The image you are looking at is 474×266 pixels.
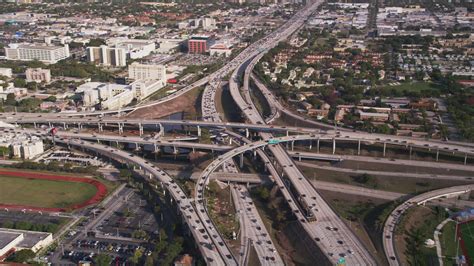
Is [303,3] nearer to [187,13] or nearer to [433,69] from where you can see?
[187,13]

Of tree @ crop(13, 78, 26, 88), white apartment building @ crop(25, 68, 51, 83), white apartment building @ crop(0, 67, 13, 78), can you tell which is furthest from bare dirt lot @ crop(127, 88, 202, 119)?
white apartment building @ crop(0, 67, 13, 78)

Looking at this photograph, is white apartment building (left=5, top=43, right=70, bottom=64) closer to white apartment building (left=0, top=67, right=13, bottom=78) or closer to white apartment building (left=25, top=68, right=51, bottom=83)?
white apartment building (left=0, top=67, right=13, bottom=78)

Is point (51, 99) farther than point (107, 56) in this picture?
No

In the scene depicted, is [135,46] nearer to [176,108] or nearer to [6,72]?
[6,72]

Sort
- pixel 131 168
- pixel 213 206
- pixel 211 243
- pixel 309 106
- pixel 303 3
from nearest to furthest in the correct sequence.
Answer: pixel 211 243 → pixel 213 206 → pixel 131 168 → pixel 309 106 → pixel 303 3

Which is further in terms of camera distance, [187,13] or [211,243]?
[187,13]

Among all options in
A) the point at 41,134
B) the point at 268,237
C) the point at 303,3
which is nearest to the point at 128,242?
the point at 268,237

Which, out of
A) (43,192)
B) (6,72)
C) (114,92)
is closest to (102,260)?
(43,192)
